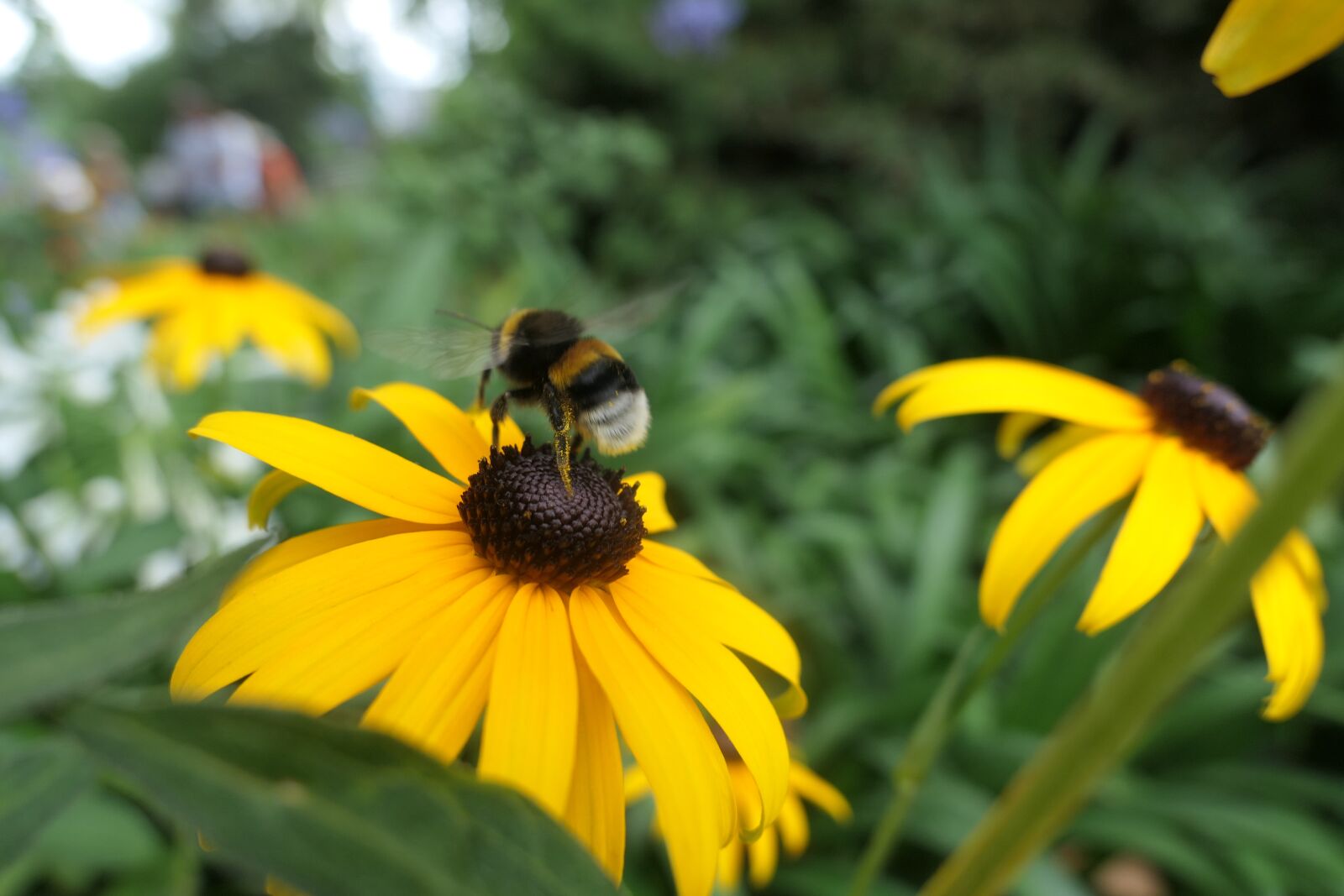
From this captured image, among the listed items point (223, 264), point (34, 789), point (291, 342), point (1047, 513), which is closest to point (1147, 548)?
point (1047, 513)

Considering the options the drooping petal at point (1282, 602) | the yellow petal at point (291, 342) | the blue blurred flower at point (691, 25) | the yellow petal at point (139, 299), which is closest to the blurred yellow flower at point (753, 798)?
the drooping petal at point (1282, 602)

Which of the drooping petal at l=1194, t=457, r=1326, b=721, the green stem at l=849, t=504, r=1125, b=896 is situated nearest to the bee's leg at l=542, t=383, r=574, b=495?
the green stem at l=849, t=504, r=1125, b=896

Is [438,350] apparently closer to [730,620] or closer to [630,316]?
[630,316]

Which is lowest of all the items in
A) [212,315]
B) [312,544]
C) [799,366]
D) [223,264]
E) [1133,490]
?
[1133,490]

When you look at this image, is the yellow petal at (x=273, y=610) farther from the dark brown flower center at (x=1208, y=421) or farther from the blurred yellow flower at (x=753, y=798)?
the dark brown flower center at (x=1208, y=421)

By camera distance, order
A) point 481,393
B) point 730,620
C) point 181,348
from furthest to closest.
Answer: point 181,348, point 481,393, point 730,620

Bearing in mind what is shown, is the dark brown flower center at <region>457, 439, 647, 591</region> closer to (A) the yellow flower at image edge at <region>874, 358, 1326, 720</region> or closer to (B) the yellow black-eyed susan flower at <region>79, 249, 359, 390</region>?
(A) the yellow flower at image edge at <region>874, 358, 1326, 720</region>
